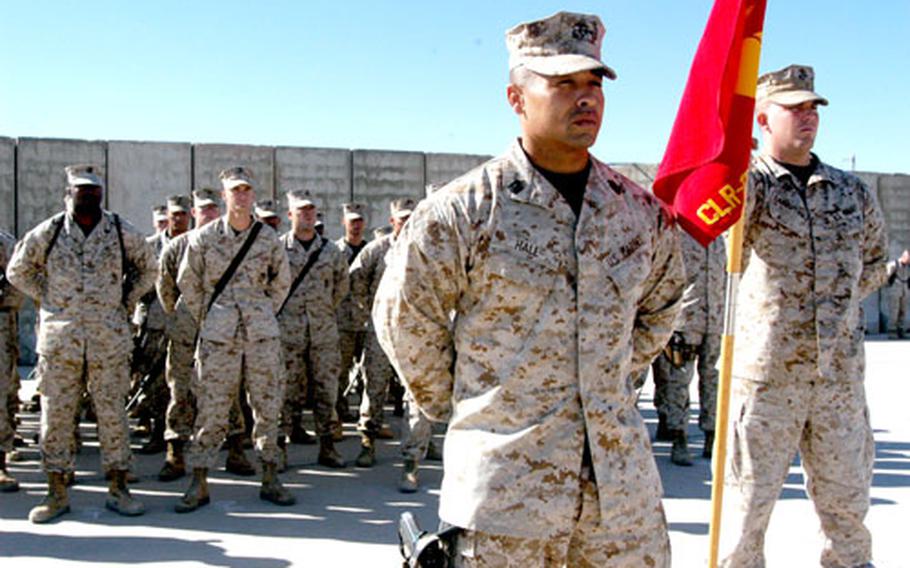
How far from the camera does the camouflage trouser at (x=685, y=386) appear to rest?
24.3 ft

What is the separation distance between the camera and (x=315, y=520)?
Answer: 5891 millimetres

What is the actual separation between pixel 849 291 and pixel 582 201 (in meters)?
1.90

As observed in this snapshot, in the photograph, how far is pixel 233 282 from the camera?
6.26 m

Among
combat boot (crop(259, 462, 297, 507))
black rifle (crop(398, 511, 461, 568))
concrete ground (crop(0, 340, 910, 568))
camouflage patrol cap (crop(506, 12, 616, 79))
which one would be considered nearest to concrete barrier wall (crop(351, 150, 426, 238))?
concrete ground (crop(0, 340, 910, 568))

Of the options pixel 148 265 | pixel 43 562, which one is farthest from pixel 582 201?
pixel 148 265

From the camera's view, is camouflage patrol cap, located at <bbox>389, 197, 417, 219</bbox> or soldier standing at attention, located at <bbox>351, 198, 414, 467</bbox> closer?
soldier standing at attention, located at <bbox>351, 198, 414, 467</bbox>

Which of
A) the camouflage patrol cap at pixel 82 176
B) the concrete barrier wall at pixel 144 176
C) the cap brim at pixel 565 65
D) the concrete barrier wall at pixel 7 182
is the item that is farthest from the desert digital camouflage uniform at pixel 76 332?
the concrete barrier wall at pixel 7 182

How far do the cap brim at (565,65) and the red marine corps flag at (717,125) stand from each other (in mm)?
1013

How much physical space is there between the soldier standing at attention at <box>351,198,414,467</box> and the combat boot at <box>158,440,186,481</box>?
52.4 inches

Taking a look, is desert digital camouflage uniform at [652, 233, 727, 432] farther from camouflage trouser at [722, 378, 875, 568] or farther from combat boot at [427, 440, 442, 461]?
camouflage trouser at [722, 378, 875, 568]

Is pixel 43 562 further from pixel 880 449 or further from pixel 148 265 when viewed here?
pixel 880 449

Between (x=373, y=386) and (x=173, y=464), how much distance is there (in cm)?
169

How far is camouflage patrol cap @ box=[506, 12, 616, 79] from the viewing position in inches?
98.4

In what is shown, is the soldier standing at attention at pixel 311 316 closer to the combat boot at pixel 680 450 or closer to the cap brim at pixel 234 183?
the cap brim at pixel 234 183
